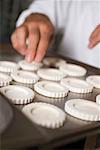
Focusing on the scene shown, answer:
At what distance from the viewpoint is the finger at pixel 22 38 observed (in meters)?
1.00

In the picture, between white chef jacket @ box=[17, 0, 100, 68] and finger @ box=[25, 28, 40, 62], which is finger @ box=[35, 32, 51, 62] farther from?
white chef jacket @ box=[17, 0, 100, 68]

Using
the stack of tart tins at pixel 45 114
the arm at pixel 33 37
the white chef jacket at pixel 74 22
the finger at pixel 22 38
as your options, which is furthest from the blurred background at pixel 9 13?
the stack of tart tins at pixel 45 114

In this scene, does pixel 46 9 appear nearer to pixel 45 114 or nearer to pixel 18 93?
pixel 18 93

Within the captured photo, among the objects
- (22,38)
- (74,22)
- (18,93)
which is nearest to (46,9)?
(74,22)

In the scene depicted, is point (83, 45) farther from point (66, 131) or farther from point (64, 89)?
point (66, 131)

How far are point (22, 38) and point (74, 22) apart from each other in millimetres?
405

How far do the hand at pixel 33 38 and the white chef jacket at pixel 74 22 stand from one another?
21 cm

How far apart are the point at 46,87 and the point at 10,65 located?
9.0 inches

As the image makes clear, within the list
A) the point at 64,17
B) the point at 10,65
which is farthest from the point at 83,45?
the point at 10,65

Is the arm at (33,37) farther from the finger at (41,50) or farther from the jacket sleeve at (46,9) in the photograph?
the jacket sleeve at (46,9)

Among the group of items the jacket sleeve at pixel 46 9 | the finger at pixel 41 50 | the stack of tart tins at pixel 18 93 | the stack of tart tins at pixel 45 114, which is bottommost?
the stack of tart tins at pixel 45 114

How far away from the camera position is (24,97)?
70cm

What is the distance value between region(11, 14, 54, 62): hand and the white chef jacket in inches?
8.3

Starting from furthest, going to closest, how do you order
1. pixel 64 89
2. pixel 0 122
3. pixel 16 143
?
pixel 64 89
pixel 0 122
pixel 16 143
